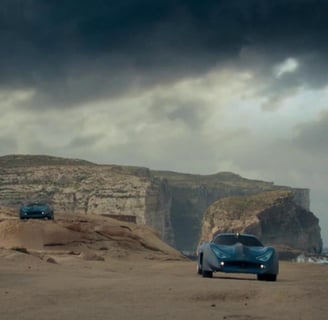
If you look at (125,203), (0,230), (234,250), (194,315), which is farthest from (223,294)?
(125,203)

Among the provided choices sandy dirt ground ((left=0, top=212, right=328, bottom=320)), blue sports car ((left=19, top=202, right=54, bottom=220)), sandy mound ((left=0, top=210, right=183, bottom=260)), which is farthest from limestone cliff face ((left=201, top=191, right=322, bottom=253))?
sandy dirt ground ((left=0, top=212, right=328, bottom=320))

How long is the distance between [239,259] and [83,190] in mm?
128429

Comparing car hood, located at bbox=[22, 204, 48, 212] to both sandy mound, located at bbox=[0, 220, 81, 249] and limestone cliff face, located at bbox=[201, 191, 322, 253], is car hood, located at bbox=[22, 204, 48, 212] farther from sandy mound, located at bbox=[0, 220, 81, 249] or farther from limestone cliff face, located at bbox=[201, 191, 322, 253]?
limestone cliff face, located at bbox=[201, 191, 322, 253]

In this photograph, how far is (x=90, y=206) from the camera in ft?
483

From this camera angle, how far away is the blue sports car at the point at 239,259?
20.0 metres

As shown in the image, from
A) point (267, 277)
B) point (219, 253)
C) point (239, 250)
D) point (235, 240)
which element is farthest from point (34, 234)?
point (267, 277)

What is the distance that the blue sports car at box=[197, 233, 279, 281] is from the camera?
2002 cm

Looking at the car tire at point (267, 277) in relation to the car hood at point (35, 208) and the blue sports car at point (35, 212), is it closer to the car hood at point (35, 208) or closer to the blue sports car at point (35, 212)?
the blue sports car at point (35, 212)

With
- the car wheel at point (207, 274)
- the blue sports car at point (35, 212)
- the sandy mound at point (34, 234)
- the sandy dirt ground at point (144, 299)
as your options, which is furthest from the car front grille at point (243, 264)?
the blue sports car at point (35, 212)

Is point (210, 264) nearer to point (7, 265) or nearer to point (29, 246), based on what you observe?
point (7, 265)

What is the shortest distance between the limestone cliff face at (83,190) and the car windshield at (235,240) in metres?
120

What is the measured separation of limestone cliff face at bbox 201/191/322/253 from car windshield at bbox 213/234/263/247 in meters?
126

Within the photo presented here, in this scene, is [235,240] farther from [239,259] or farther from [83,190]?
[83,190]

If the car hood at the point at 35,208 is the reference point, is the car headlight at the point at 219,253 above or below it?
below
